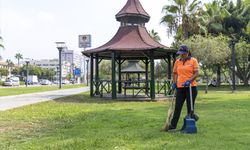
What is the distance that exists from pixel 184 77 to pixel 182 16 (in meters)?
33.0

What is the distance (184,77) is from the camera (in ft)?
27.9

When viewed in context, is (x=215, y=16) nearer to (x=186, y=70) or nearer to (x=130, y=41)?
(x=130, y=41)

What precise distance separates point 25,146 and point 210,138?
342 cm

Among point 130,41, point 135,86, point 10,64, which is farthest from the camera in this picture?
point 10,64

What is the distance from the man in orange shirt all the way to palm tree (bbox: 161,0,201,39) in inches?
1279

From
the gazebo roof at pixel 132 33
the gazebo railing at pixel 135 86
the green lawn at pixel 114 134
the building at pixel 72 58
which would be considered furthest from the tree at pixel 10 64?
the green lawn at pixel 114 134

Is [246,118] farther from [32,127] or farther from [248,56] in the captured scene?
[248,56]

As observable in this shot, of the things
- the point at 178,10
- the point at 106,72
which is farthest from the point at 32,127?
the point at 106,72

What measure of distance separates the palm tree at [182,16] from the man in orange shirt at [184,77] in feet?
107

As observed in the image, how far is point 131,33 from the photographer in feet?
75.1

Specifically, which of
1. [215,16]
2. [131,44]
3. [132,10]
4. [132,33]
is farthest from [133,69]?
[215,16]

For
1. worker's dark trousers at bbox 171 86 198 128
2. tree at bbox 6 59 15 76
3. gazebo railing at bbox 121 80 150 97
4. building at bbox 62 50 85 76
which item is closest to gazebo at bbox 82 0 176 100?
gazebo railing at bbox 121 80 150 97

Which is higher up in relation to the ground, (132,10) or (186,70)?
(132,10)

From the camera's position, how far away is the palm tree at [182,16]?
1593 inches
